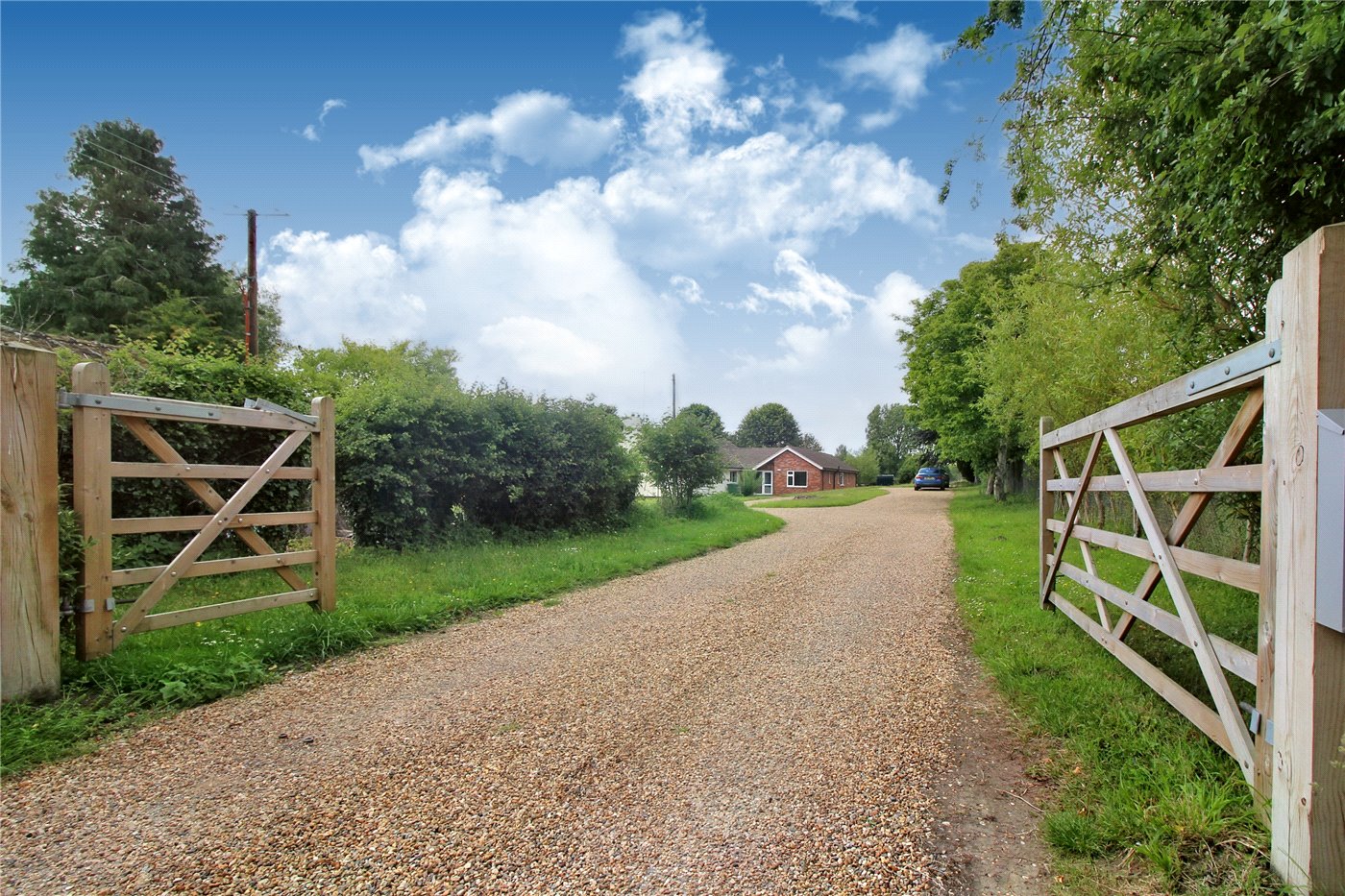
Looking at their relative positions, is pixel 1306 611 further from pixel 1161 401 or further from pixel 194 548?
pixel 194 548

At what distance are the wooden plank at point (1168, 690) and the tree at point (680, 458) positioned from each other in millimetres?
12982

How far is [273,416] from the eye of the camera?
5.44 metres

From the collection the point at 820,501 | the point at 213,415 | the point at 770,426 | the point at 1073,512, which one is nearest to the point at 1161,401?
the point at 1073,512

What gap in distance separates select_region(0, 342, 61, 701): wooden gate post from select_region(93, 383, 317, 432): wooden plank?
23.1 inches

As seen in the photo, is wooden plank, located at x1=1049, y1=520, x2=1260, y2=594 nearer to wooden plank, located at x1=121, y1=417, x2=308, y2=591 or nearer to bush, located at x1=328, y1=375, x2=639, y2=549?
wooden plank, located at x1=121, y1=417, x2=308, y2=591

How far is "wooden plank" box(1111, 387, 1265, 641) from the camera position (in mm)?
2379

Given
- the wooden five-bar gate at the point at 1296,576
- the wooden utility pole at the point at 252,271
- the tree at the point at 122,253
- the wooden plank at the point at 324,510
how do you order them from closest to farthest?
the wooden five-bar gate at the point at 1296,576 < the wooden plank at the point at 324,510 < the wooden utility pole at the point at 252,271 < the tree at the point at 122,253

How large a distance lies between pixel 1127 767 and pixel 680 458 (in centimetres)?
1491

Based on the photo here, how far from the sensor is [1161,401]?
318 cm

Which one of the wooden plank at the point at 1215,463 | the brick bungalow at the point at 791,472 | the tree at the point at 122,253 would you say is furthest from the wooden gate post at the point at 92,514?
the brick bungalow at the point at 791,472

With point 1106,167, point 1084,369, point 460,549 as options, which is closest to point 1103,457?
point 1084,369

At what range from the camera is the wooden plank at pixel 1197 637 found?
2.42 meters

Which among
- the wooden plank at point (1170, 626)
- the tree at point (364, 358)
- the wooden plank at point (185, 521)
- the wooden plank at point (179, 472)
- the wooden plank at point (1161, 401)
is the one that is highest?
the tree at point (364, 358)

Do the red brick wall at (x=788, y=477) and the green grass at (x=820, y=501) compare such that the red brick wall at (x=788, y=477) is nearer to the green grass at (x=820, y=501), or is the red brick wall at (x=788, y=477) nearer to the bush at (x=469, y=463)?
the green grass at (x=820, y=501)
